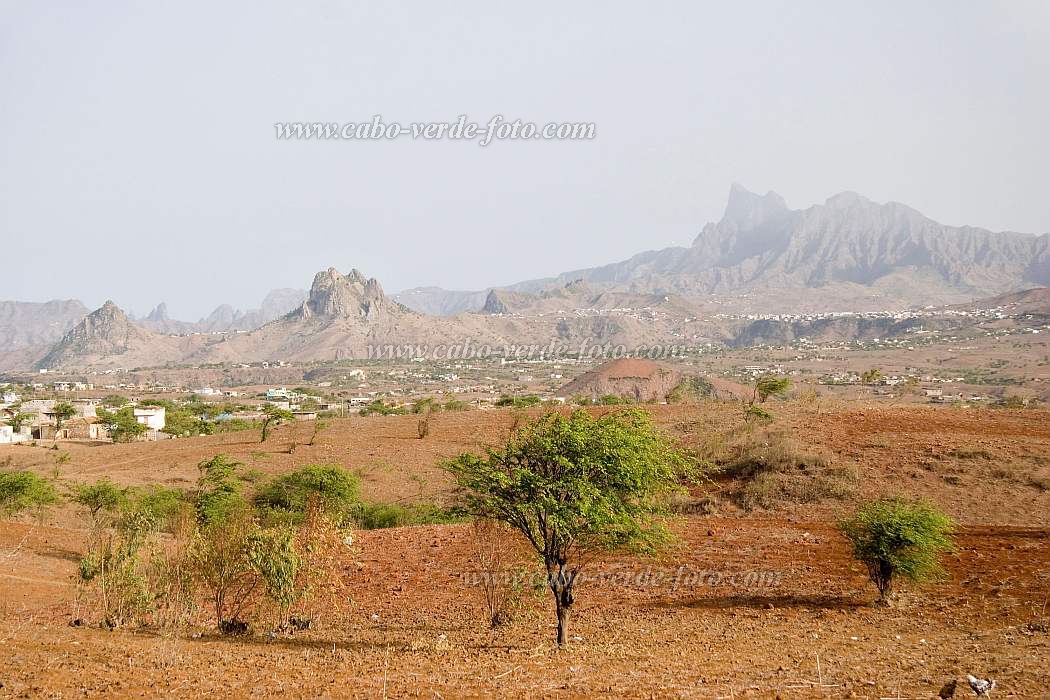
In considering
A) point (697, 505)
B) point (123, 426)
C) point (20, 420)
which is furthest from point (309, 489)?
point (20, 420)

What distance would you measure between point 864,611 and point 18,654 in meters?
16.0

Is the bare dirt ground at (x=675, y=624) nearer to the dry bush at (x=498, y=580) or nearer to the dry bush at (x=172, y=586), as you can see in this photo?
the dry bush at (x=498, y=580)

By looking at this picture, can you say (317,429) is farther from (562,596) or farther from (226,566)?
(562,596)

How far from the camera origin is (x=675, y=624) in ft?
49.5

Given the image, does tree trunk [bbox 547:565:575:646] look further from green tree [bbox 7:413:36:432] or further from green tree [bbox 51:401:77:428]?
green tree [bbox 51:401:77:428]

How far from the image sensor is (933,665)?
10.8m

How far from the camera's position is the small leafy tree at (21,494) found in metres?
28.6

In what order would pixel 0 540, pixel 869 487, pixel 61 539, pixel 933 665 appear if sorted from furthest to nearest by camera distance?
pixel 869 487 < pixel 61 539 < pixel 0 540 < pixel 933 665

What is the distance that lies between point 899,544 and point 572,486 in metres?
8.22

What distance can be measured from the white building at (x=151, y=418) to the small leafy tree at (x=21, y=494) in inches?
1933

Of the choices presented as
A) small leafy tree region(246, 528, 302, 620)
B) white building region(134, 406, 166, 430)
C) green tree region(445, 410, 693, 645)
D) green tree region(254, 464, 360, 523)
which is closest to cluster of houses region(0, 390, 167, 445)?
white building region(134, 406, 166, 430)

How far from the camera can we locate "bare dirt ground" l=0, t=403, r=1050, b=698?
10.6 m

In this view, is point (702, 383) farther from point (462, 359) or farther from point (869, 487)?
point (462, 359)

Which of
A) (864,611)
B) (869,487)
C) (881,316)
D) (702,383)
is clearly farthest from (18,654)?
(881,316)
